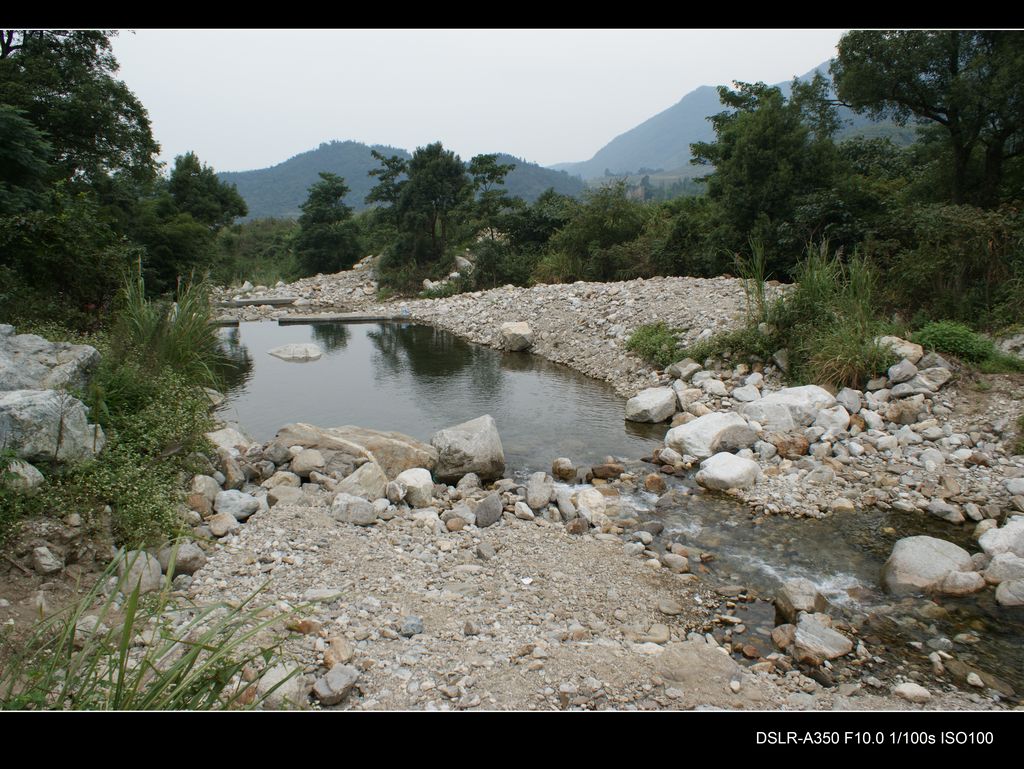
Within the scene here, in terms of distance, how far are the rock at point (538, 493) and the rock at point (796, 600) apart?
2.00 metres

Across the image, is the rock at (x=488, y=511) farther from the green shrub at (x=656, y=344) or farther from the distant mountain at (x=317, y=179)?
the distant mountain at (x=317, y=179)

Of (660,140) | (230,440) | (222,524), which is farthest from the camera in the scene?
(660,140)

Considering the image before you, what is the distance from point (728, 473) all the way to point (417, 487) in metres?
2.83

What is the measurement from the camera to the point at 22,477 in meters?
3.42

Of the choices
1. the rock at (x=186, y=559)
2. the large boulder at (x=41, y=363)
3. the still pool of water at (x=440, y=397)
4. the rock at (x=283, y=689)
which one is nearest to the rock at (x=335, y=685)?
the rock at (x=283, y=689)

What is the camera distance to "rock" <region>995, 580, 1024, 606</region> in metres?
3.74

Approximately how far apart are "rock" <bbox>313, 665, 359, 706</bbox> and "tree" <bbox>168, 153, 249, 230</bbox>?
2321cm

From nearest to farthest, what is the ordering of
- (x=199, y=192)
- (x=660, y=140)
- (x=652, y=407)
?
(x=652, y=407)
(x=199, y=192)
(x=660, y=140)

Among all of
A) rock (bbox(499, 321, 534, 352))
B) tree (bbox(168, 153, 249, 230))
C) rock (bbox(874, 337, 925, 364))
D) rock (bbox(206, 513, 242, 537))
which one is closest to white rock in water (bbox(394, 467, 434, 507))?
rock (bbox(206, 513, 242, 537))

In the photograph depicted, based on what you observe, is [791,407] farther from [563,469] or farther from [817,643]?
[817,643]

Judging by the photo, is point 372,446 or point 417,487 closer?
point 417,487

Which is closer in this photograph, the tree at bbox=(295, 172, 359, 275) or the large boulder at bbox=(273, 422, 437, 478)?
the large boulder at bbox=(273, 422, 437, 478)

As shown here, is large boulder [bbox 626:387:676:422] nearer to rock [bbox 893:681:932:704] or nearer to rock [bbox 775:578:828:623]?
rock [bbox 775:578:828:623]

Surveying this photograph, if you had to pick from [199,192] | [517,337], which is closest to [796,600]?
[517,337]
